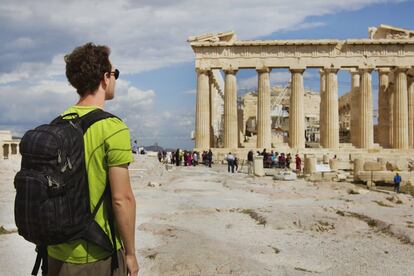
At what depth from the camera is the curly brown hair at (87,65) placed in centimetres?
350

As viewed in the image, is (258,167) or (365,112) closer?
(258,167)

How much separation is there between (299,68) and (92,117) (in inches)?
1672

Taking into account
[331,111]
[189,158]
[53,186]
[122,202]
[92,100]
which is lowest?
[189,158]

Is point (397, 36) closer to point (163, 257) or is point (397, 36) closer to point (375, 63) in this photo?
point (375, 63)

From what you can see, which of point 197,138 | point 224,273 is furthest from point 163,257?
point 197,138

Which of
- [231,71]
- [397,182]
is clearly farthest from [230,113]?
[397,182]

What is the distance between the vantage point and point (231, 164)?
3094 cm

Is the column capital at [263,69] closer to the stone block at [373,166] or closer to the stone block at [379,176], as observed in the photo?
the stone block at [373,166]

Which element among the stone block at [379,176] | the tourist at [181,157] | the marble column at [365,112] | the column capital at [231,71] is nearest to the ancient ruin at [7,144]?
the tourist at [181,157]

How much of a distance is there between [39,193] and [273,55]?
42752 millimetres

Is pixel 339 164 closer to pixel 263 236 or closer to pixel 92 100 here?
pixel 263 236

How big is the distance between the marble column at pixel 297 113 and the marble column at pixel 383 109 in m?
9.21

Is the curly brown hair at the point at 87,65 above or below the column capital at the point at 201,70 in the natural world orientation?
below

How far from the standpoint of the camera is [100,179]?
3.41 m
